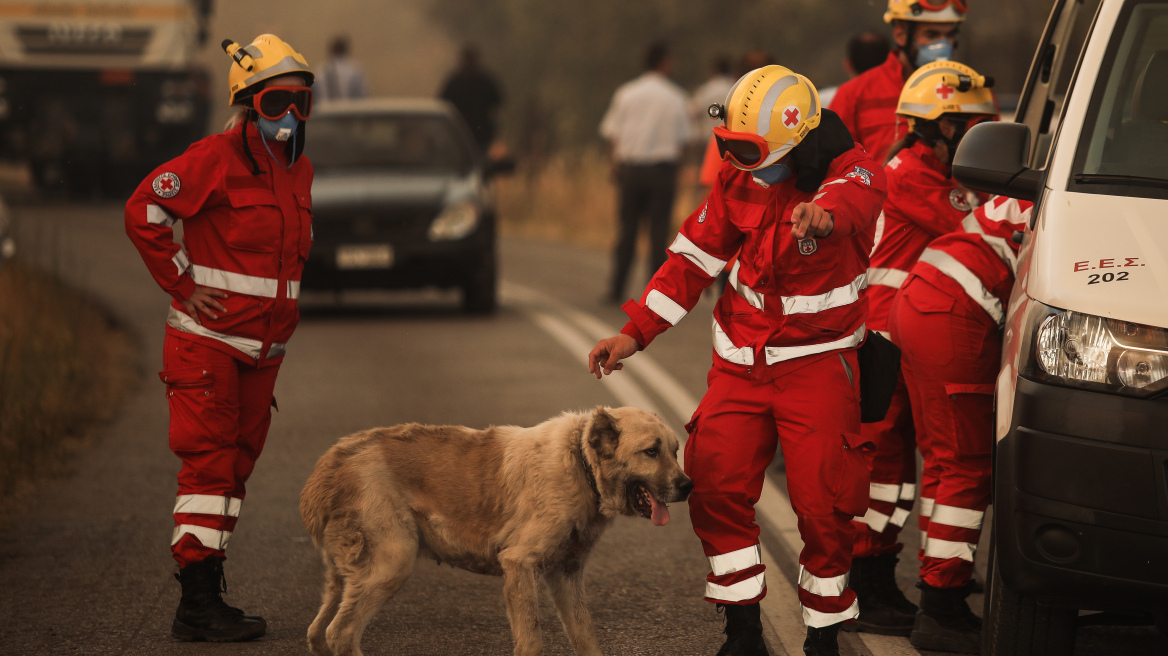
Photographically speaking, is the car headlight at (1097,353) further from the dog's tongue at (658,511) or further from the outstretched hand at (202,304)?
the outstretched hand at (202,304)

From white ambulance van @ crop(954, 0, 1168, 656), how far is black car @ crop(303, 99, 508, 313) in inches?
356

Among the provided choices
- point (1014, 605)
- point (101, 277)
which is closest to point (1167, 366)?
point (1014, 605)

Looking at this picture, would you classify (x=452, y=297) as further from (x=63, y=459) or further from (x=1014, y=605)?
(x=1014, y=605)

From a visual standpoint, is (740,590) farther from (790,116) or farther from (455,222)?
(455,222)

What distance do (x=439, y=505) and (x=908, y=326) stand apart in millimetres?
1754

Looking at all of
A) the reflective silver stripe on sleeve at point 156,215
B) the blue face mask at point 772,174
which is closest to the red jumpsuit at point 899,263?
the blue face mask at point 772,174

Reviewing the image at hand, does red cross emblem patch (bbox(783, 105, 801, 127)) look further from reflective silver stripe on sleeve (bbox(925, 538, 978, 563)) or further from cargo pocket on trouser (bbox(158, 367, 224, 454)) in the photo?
cargo pocket on trouser (bbox(158, 367, 224, 454))

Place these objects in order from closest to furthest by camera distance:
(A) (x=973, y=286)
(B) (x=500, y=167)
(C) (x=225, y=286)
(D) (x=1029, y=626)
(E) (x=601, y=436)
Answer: (D) (x=1029, y=626)
(E) (x=601, y=436)
(A) (x=973, y=286)
(C) (x=225, y=286)
(B) (x=500, y=167)

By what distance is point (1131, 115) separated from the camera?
15.5ft

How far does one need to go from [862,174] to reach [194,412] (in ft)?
7.94

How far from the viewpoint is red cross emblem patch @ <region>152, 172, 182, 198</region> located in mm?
5148

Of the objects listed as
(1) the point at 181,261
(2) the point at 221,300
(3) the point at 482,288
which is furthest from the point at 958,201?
(3) the point at 482,288

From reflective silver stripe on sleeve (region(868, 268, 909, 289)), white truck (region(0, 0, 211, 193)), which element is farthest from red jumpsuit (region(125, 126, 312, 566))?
white truck (region(0, 0, 211, 193))

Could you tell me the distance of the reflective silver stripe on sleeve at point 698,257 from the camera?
4.68m
